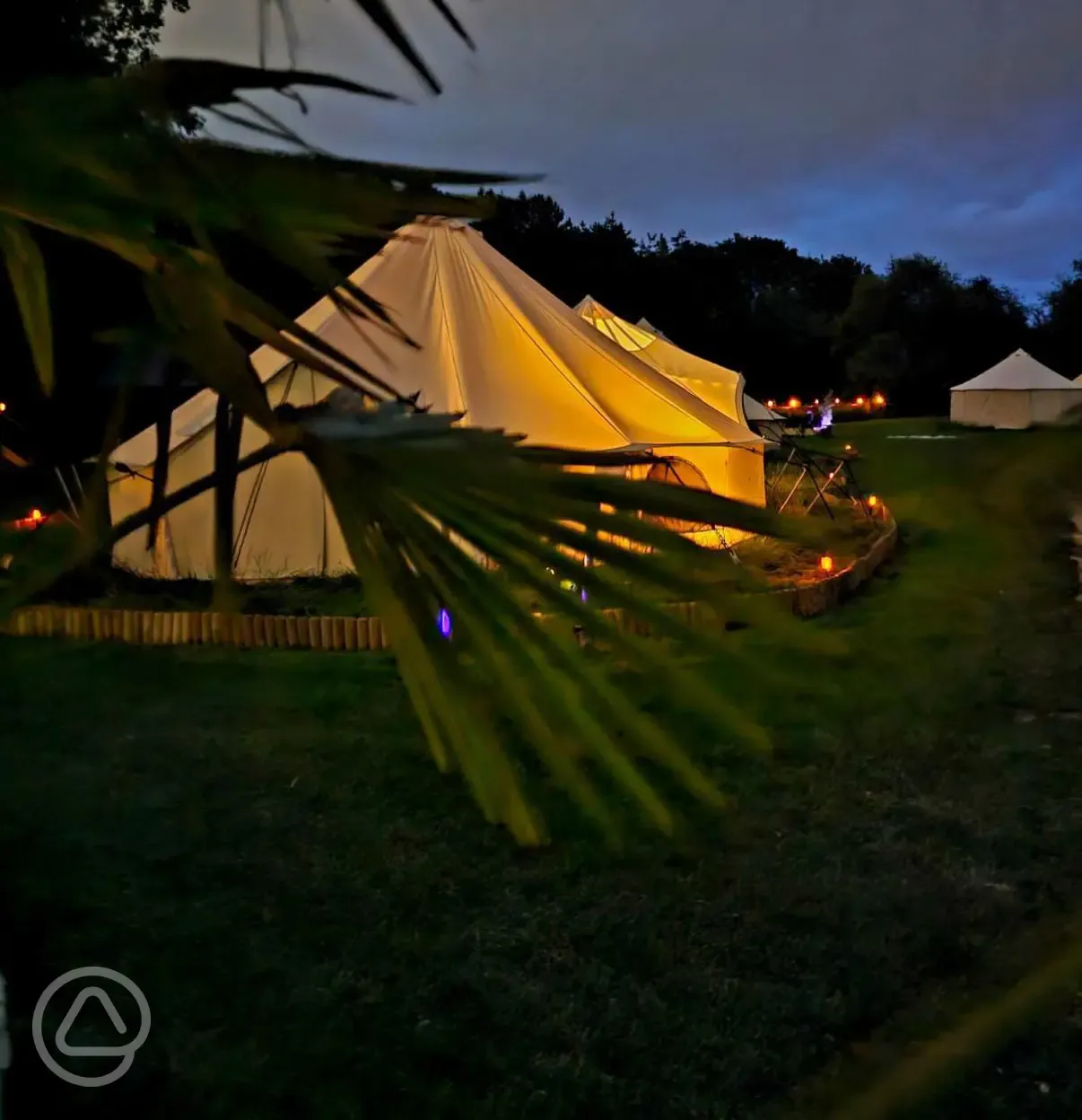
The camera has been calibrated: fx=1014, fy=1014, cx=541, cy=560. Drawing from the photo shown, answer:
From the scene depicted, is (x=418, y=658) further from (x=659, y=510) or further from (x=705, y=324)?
(x=705, y=324)

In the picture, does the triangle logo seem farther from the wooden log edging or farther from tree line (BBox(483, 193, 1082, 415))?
the wooden log edging

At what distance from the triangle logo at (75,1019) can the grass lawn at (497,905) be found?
68 millimetres

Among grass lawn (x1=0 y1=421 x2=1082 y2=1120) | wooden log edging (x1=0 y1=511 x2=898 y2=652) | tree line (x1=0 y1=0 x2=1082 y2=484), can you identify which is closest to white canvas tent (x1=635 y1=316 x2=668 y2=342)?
wooden log edging (x1=0 y1=511 x2=898 y2=652)

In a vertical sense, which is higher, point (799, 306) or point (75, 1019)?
point (799, 306)

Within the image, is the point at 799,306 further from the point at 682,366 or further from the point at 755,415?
the point at 682,366

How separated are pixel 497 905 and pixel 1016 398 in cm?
249

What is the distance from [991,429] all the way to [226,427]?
→ 0.35 meters

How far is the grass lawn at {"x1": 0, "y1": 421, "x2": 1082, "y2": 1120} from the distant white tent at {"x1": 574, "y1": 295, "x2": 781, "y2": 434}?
597 cm

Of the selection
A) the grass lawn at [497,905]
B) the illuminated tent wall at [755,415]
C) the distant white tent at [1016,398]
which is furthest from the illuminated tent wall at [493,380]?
the distant white tent at [1016,398]

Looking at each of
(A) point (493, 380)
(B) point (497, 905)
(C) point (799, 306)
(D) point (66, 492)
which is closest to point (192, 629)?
(A) point (493, 380)

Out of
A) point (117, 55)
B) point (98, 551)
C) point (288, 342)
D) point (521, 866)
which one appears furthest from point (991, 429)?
point (521, 866)

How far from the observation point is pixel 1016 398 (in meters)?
0.46

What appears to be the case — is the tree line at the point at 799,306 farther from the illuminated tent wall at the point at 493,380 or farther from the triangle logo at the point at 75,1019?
the triangle logo at the point at 75,1019

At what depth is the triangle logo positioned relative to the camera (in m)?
2.11
